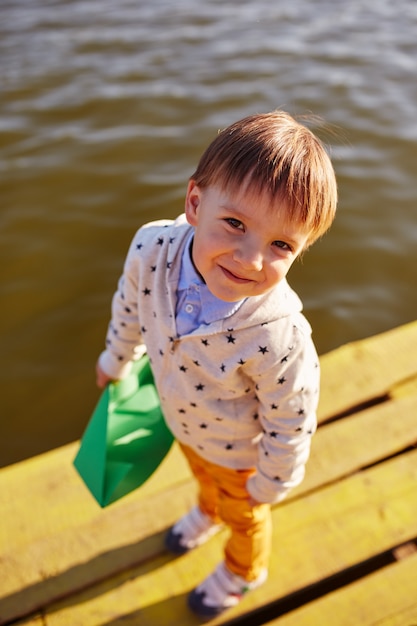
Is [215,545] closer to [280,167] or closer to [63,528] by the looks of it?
[63,528]

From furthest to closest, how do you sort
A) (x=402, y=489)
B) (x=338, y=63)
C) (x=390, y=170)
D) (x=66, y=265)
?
(x=338, y=63)
(x=390, y=170)
(x=66, y=265)
(x=402, y=489)

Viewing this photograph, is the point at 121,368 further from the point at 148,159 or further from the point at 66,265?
the point at 148,159

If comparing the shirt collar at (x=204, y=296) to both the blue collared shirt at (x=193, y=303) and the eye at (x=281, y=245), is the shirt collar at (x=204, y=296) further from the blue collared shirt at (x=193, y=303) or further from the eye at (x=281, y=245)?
the eye at (x=281, y=245)

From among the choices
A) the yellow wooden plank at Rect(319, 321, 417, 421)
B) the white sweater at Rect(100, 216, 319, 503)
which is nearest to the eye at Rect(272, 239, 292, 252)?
the white sweater at Rect(100, 216, 319, 503)

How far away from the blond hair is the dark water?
53.3 inches

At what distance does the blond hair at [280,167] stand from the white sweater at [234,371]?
0.23m

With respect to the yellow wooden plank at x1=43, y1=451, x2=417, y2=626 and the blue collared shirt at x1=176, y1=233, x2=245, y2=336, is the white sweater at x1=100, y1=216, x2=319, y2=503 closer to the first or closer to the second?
the blue collared shirt at x1=176, y1=233, x2=245, y2=336

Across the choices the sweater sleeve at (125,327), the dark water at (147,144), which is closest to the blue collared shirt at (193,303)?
the sweater sleeve at (125,327)

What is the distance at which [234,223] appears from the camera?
1.30 meters

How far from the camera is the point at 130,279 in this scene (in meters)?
1.65

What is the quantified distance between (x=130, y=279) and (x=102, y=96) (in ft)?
11.0

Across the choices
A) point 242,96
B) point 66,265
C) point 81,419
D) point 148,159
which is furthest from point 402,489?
point 242,96

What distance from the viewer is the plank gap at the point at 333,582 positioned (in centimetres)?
188

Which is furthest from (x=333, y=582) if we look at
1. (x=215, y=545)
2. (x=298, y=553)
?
(x=215, y=545)
